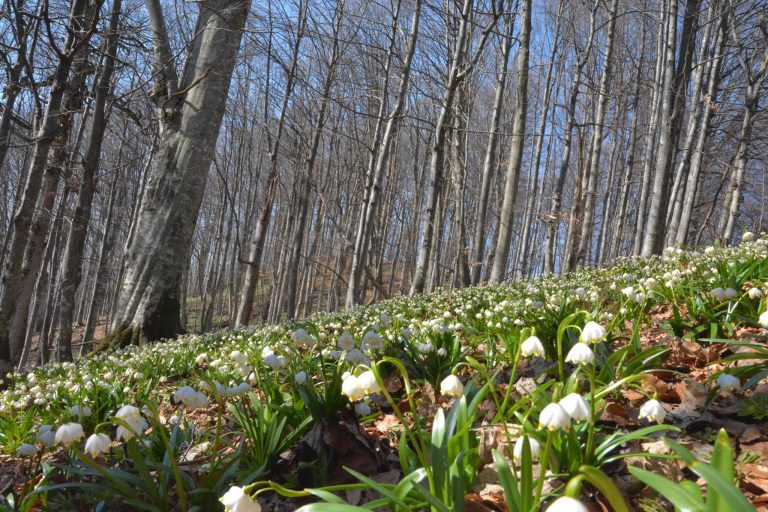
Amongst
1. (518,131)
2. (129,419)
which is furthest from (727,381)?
(518,131)

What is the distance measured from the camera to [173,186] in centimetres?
723

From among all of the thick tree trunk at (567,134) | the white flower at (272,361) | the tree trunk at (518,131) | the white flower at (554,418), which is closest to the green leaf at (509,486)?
the white flower at (554,418)

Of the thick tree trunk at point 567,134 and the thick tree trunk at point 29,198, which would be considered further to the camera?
the thick tree trunk at point 567,134

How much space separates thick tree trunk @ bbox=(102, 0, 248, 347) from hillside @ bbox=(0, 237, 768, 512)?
3.86 metres

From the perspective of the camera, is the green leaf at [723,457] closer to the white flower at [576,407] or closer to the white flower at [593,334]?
the white flower at [576,407]

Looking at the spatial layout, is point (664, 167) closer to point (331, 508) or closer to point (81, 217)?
point (331, 508)

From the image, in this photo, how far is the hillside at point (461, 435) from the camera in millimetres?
1284

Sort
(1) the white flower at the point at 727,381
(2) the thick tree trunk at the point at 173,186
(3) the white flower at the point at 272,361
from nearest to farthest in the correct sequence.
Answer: (1) the white flower at the point at 727,381 < (3) the white flower at the point at 272,361 < (2) the thick tree trunk at the point at 173,186

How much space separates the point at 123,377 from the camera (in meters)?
4.19

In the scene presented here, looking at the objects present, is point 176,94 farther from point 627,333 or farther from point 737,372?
point 737,372

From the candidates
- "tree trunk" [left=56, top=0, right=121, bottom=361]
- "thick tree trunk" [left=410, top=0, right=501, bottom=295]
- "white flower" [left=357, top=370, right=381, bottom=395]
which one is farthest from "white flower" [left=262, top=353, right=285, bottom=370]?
"tree trunk" [left=56, top=0, right=121, bottom=361]

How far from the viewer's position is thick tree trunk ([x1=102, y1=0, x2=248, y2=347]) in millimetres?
7059

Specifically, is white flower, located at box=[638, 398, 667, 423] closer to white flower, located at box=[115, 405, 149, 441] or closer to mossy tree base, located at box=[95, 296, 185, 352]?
white flower, located at box=[115, 405, 149, 441]

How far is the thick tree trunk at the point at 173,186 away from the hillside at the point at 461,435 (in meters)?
3.86
